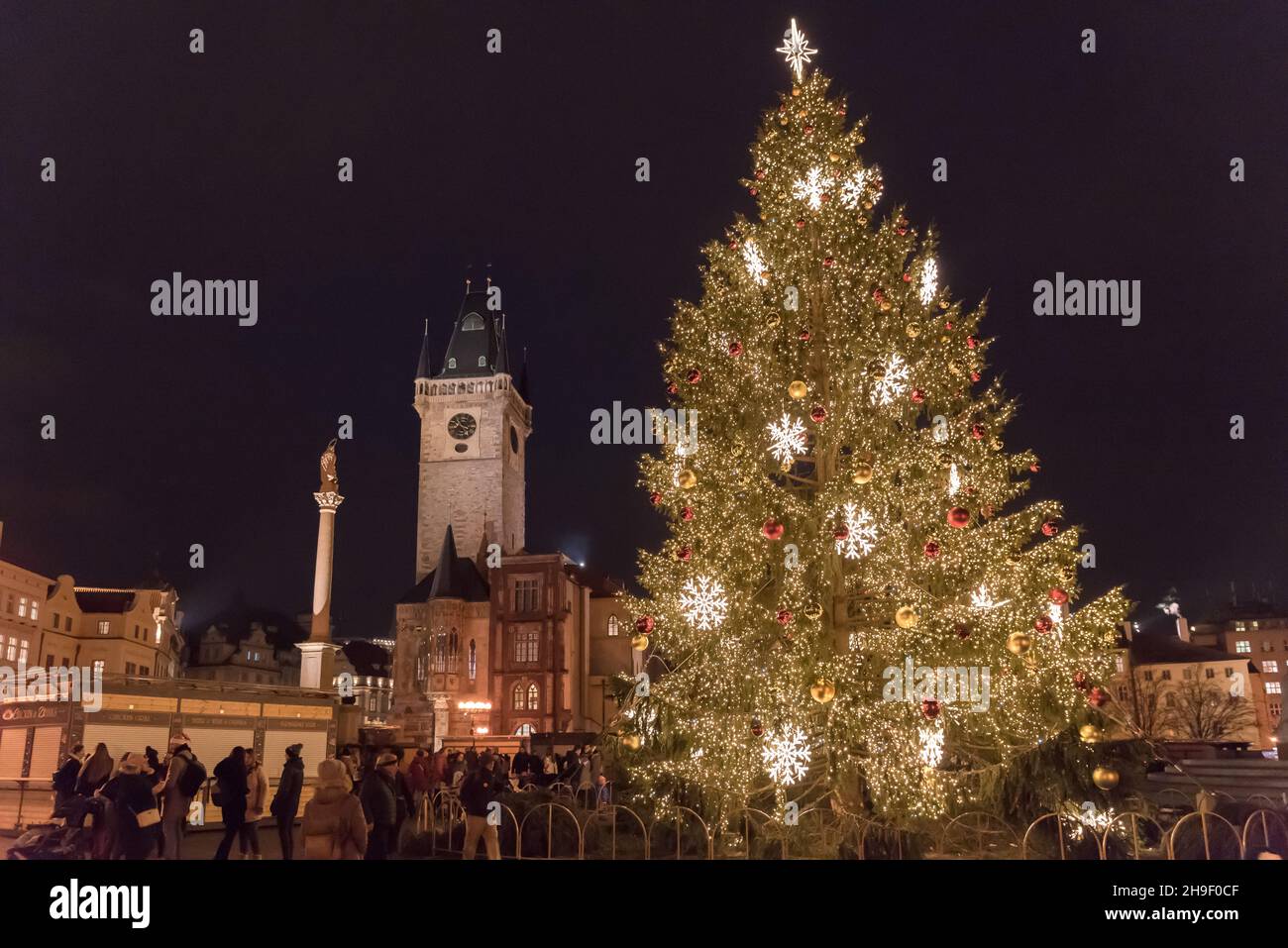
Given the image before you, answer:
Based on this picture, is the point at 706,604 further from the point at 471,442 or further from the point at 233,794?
the point at 471,442

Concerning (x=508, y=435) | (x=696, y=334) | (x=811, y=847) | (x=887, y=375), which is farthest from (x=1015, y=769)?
(x=508, y=435)

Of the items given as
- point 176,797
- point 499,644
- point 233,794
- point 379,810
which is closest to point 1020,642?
point 379,810

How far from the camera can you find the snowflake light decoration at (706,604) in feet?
41.3

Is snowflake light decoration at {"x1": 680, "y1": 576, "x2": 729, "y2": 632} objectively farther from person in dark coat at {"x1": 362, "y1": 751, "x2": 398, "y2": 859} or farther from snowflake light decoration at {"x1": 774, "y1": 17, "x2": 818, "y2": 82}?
snowflake light decoration at {"x1": 774, "y1": 17, "x2": 818, "y2": 82}

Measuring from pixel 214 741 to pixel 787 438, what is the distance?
568 inches

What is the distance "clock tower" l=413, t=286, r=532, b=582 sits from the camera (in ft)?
240

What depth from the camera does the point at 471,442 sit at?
249 ft

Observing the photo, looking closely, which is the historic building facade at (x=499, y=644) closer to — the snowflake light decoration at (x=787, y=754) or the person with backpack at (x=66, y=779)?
the person with backpack at (x=66, y=779)

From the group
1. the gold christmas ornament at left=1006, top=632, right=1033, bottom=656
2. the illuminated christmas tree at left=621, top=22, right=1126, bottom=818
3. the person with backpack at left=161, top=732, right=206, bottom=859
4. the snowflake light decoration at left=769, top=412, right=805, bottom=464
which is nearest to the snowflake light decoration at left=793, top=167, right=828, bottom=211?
the illuminated christmas tree at left=621, top=22, right=1126, bottom=818

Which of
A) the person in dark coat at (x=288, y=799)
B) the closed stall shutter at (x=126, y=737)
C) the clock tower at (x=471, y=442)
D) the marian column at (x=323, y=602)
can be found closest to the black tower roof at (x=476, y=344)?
the clock tower at (x=471, y=442)

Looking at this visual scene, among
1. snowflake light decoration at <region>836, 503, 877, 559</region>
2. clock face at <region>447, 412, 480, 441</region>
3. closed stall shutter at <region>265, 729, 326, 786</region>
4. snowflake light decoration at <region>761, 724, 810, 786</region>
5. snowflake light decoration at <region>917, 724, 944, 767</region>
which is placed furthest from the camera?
clock face at <region>447, 412, 480, 441</region>

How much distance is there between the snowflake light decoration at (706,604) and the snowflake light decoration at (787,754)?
5.91ft

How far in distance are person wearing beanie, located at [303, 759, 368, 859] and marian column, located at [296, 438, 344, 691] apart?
25.6 metres
